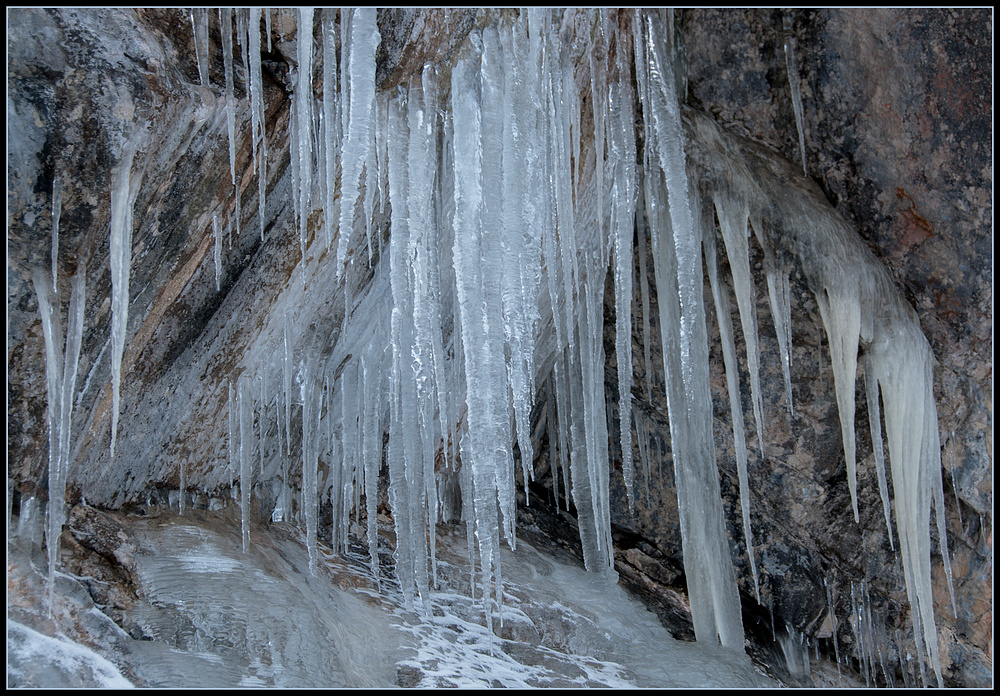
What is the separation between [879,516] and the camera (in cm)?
447

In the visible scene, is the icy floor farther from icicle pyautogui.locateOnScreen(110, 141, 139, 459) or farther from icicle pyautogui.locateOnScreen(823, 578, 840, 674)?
icicle pyautogui.locateOnScreen(823, 578, 840, 674)

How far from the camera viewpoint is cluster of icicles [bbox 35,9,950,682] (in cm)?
273

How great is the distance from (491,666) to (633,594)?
1680 mm

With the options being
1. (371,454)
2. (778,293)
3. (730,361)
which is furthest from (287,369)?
(778,293)

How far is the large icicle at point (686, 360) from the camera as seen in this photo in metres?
3.26

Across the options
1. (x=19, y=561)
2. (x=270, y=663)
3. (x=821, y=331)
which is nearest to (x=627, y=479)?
(x=821, y=331)

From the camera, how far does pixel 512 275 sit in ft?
9.52

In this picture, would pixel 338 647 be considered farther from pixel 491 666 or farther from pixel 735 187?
pixel 735 187

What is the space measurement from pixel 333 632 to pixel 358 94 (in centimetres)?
224

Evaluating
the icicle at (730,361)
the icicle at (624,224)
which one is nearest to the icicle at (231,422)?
the icicle at (624,224)

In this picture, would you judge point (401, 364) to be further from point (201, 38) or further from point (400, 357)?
point (201, 38)

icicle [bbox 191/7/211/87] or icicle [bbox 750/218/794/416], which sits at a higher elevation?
icicle [bbox 191/7/211/87]

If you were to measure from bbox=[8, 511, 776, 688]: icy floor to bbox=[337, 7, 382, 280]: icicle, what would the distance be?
1694mm

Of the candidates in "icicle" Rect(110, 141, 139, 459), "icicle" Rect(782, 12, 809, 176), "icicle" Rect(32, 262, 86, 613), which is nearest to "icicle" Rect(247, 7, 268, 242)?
"icicle" Rect(110, 141, 139, 459)
